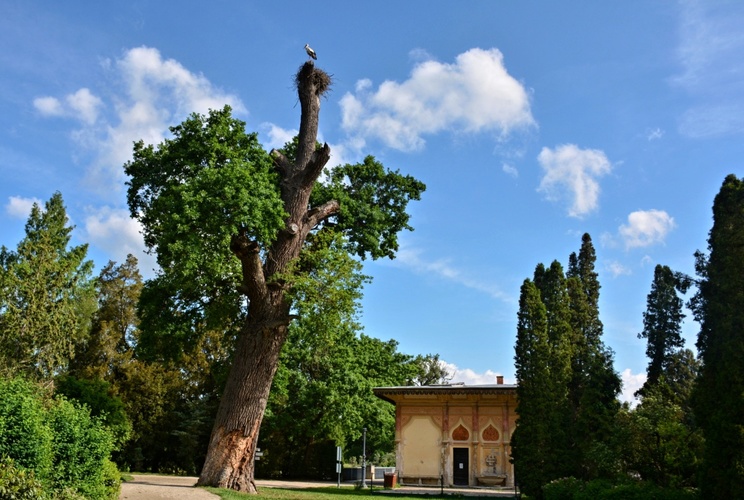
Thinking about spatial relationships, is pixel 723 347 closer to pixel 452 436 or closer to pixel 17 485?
pixel 17 485

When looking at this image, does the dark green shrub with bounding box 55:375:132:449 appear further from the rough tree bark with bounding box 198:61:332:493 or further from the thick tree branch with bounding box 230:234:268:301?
the thick tree branch with bounding box 230:234:268:301

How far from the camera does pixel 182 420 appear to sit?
37438mm

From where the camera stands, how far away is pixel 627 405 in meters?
19.7

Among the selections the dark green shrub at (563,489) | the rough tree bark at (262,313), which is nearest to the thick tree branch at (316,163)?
the rough tree bark at (262,313)

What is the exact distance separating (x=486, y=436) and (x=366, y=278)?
54.9ft

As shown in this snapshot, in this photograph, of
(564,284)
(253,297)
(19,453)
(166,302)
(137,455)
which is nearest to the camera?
(19,453)

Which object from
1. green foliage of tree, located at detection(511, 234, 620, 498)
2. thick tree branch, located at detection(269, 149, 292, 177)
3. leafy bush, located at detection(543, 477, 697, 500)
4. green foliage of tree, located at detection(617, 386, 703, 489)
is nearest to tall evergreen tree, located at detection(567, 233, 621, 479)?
green foliage of tree, located at detection(511, 234, 620, 498)

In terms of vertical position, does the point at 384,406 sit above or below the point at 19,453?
above

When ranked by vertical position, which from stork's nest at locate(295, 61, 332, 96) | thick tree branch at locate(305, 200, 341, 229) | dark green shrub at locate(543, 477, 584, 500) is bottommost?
dark green shrub at locate(543, 477, 584, 500)

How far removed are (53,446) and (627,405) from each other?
16.6 m

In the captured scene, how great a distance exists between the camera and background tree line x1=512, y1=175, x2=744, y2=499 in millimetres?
11516

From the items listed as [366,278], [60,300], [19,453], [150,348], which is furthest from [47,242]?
[19,453]

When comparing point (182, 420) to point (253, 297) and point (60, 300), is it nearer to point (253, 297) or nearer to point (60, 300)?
point (60, 300)

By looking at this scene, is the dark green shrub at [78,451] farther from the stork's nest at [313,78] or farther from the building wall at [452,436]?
the building wall at [452,436]
